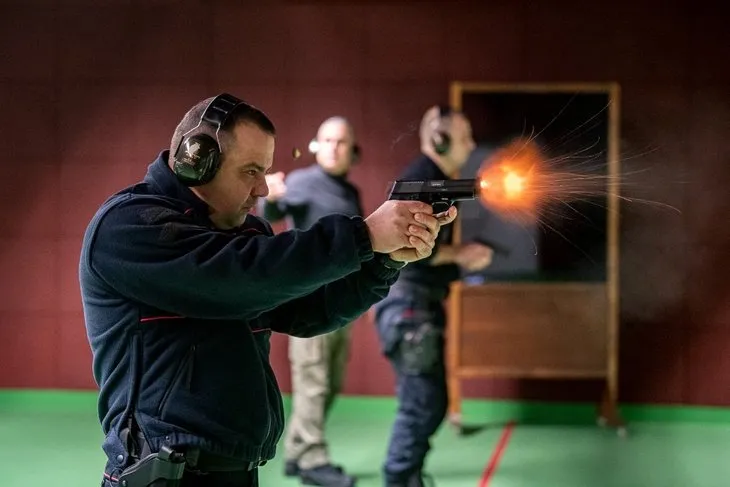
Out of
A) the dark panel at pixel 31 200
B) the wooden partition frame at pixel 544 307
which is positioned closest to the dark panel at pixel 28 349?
the dark panel at pixel 31 200

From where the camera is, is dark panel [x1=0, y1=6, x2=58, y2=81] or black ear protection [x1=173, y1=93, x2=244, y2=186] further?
dark panel [x1=0, y1=6, x2=58, y2=81]

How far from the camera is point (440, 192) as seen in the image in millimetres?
1651

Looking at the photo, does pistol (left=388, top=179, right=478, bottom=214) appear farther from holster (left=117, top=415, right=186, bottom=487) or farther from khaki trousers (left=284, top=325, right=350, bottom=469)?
khaki trousers (left=284, top=325, right=350, bottom=469)

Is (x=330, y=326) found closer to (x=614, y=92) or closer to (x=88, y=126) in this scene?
(x=614, y=92)

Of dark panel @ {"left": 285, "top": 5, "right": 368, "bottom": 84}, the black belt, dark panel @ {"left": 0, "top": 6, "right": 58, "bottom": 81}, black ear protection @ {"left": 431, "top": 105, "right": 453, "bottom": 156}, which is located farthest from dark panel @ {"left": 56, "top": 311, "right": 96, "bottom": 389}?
the black belt

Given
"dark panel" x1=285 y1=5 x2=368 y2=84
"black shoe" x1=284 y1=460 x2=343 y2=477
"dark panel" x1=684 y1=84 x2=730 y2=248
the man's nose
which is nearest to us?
the man's nose

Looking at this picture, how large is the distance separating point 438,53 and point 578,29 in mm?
719

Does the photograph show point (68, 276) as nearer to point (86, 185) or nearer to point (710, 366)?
point (86, 185)

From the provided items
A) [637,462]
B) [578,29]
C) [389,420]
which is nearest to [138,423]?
[637,462]

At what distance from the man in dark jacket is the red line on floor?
2349mm

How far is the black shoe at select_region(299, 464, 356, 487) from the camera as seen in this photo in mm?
3697

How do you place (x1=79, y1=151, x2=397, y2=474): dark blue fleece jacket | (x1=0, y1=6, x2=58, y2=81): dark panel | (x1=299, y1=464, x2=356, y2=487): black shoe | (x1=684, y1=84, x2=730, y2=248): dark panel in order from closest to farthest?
1. (x1=79, y1=151, x2=397, y2=474): dark blue fleece jacket
2. (x1=299, y1=464, x2=356, y2=487): black shoe
3. (x1=684, y1=84, x2=730, y2=248): dark panel
4. (x1=0, y1=6, x2=58, y2=81): dark panel

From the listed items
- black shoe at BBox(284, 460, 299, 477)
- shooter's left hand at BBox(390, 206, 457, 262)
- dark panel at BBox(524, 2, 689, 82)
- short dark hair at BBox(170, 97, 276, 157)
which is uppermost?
dark panel at BBox(524, 2, 689, 82)

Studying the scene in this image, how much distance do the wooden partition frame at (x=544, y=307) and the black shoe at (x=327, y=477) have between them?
1.19 metres
